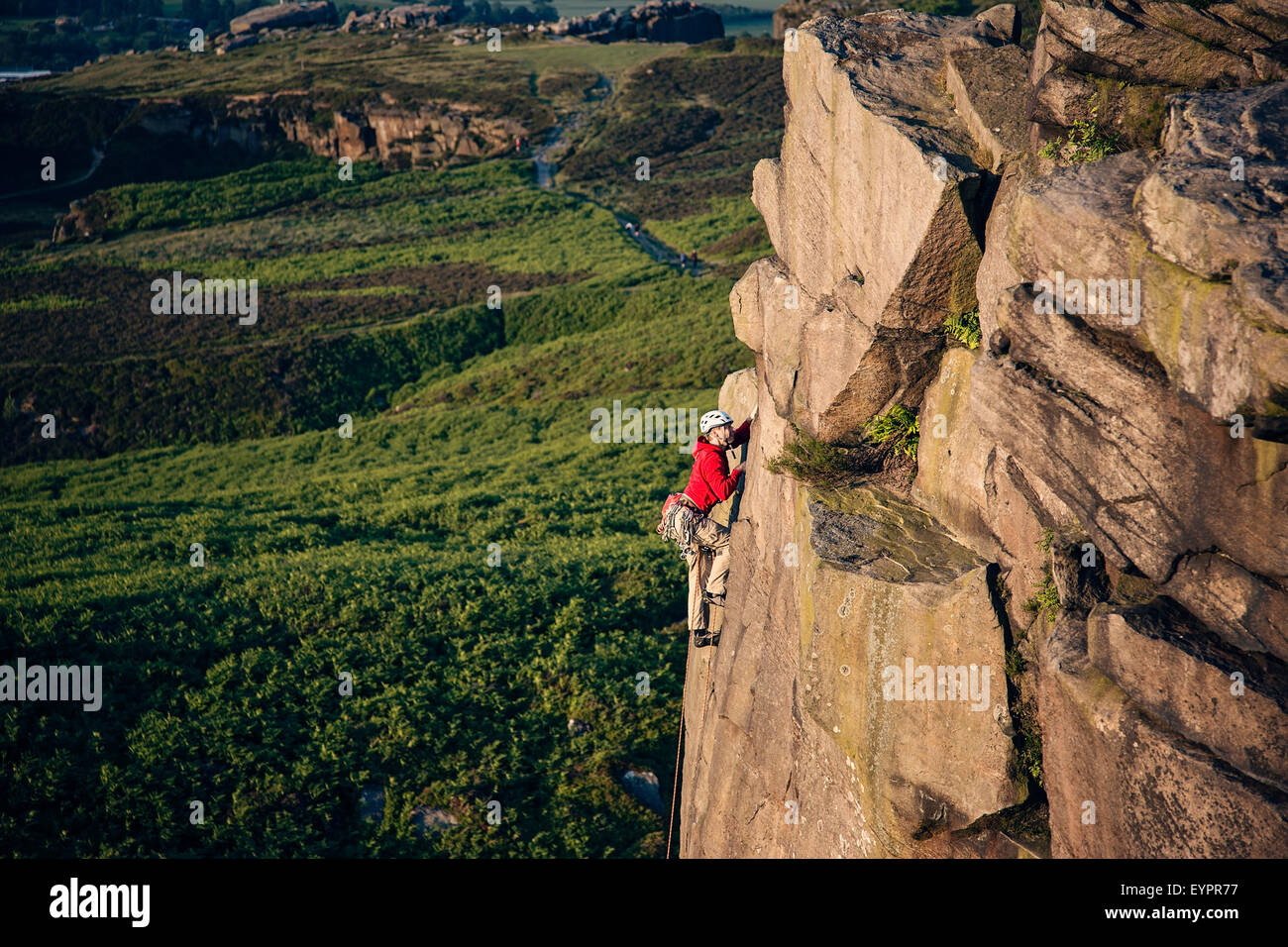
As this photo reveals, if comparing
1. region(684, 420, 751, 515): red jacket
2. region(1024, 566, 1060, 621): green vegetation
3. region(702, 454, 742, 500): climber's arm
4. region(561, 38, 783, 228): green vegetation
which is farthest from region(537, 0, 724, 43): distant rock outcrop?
region(1024, 566, 1060, 621): green vegetation

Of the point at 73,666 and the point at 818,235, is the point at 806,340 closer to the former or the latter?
the point at 818,235

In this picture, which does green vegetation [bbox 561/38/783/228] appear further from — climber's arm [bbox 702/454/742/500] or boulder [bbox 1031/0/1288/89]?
boulder [bbox 1031/0/1288/89]

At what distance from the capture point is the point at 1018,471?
37.1ft

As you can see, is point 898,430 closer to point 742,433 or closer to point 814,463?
point 814,463

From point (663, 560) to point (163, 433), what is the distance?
3892 cm

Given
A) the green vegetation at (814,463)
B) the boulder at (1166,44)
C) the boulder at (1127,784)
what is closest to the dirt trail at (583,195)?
the green vegetation at (814,463)

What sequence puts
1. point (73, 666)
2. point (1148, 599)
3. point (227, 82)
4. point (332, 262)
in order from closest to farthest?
point (1148, 599)
point (73, 666)
point (332, 262)
point (227, 82)

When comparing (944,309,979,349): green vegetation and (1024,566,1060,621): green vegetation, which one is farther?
(944,309,979,349): green vegetation

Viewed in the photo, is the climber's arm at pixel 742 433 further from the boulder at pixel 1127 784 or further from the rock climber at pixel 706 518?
the boulder at pixel 1127 784

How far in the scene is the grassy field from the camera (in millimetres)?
20469

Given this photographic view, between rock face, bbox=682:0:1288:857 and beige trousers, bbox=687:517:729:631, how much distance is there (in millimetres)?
1516

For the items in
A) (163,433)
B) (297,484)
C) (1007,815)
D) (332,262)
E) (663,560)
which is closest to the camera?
(1007,815)

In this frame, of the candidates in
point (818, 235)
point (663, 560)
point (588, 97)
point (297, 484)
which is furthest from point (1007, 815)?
point (588, 97)
